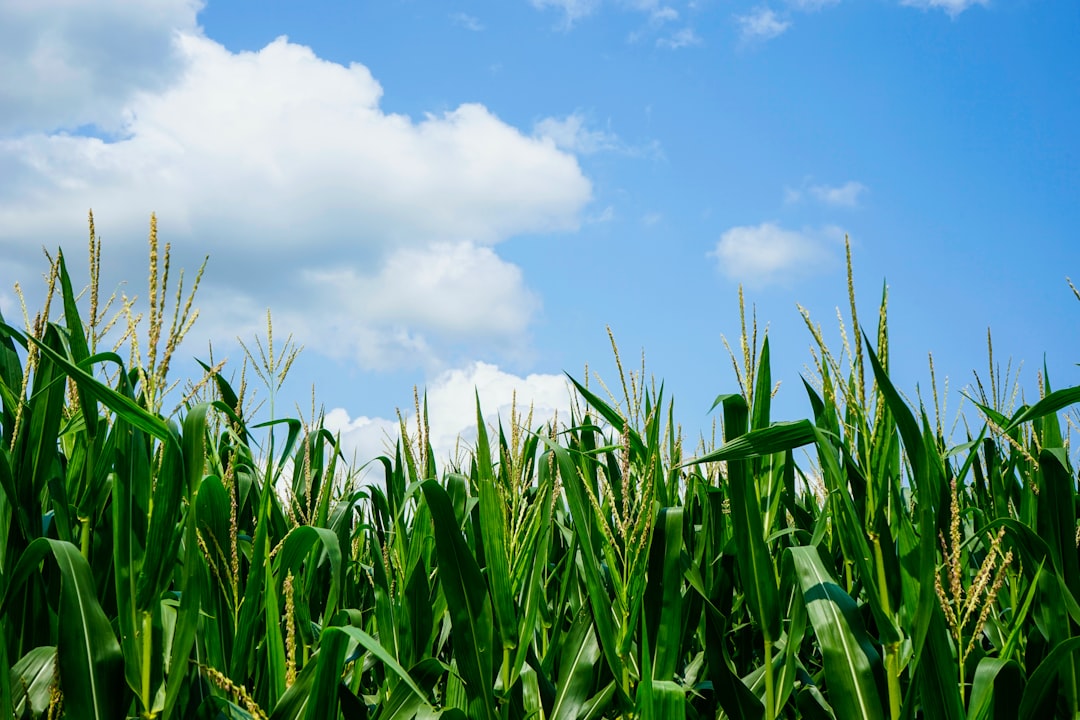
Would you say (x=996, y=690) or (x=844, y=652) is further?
(x=996, y=690)

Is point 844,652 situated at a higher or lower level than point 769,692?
higher

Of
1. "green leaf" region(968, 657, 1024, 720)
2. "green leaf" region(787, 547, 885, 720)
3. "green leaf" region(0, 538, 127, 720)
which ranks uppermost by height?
"green leaf" region(0, 538, 127, 720)

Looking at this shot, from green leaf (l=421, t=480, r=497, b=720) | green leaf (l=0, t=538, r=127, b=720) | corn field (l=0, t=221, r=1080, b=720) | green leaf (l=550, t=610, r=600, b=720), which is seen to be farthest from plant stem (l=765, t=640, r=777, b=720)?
green leaf (l=0, t=538, r=127, b=720)

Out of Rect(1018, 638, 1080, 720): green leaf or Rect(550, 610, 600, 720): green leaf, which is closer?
Rect(1018, 638, 1080, 720): green leaf

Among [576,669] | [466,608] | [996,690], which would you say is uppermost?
[466,608]

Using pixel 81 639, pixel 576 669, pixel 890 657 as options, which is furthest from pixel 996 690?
pixel 81 639

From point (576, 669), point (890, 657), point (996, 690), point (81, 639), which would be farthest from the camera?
point (576, 669)

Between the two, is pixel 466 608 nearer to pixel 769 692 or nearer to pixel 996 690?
pixel 769 692

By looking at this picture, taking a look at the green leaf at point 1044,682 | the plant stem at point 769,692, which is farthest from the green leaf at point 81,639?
the green leaf at point 1044,682

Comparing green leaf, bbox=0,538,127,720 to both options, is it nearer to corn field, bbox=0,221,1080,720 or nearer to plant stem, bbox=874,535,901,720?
corn field, bbox=0,221,1080,720

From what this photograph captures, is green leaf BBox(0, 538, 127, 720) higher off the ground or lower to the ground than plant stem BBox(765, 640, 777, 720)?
higher

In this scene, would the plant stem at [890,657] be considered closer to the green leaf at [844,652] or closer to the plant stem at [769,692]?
the green leaf at [844,652]

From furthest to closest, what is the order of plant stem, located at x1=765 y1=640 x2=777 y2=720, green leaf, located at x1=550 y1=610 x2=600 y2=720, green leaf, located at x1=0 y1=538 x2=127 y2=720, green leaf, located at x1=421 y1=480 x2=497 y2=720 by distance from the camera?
green leaf, located at x1=550 y1=610 x2=600 y2=720
plant stem, located at x1=765 y1=640 x2=777 y2=720
green leaf, located at x1=421 y1=480 x2=497 y2=720
green leaf, located at x1=0 y1=538 x2=127 y2=720

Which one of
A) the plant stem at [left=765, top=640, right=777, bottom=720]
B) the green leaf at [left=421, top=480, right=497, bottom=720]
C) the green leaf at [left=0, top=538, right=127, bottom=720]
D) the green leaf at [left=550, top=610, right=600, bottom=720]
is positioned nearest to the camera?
the green leaf at [left=0, top=538, right=127, bottom=720]
